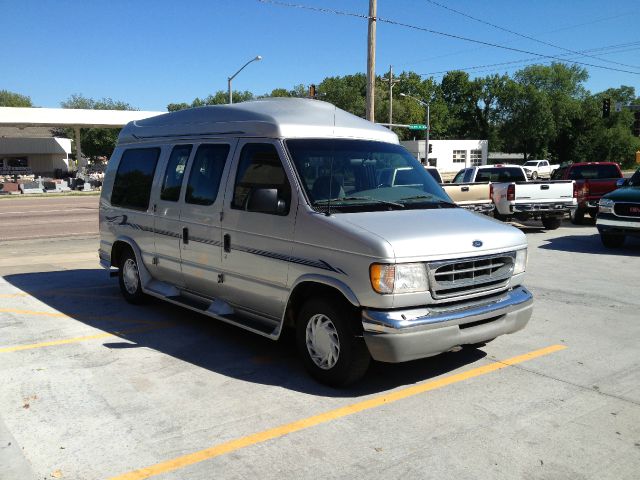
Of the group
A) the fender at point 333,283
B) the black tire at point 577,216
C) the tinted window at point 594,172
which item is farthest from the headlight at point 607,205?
the fender at point 333,283

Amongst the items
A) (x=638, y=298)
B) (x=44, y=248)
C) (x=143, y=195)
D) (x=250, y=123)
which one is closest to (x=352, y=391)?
(x=250, y=123)

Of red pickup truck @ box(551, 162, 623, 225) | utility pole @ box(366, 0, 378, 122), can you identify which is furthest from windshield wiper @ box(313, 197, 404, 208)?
utility pole @ box(366, 0, 378, 122)

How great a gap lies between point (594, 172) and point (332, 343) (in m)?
16.6

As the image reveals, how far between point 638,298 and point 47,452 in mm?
7591

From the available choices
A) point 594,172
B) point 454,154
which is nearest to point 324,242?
point 594,172

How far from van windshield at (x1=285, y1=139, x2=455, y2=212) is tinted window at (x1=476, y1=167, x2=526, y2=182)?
13183mm

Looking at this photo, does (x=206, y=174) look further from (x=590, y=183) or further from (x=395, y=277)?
(x=590, y=183)

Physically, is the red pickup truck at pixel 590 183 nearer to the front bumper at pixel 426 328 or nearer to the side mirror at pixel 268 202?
the front bumper at pixel 426 328

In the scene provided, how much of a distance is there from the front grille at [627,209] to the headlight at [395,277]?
9.38 meters

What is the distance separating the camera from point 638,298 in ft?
27.0

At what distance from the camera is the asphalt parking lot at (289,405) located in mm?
3713

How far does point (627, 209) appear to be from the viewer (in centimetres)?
1212

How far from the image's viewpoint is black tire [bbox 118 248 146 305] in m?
7.70

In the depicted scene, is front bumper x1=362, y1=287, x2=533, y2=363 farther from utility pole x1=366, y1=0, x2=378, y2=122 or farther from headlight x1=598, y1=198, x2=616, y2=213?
utility pole x1=366, y1=0, x2=378, y2=122
